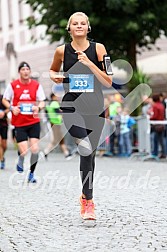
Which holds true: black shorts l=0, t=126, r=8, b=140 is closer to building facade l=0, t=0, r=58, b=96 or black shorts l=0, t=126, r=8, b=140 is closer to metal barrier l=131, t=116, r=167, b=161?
metal barrier l=131, t=116, r=167, b=161

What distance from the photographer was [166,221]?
7.09m

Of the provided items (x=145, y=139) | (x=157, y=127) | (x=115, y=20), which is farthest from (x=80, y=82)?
(x=115, y=20)

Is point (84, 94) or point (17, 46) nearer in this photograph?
point (84, 94)


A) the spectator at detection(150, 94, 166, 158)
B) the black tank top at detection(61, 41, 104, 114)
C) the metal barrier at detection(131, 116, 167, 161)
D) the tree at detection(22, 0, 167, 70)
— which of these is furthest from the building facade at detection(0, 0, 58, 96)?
the black tank top at detection(61, 41, 104, 114)

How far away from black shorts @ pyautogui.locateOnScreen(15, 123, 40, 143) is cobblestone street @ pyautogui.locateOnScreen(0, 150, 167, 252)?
0.68m

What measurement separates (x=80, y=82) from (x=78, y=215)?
4.32 ft

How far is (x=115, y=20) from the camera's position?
75.3ft

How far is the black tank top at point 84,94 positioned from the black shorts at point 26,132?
185 inches

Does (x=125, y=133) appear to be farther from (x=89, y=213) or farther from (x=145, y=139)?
(x=89, y=213)

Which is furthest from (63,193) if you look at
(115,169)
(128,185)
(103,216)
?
(115,169)

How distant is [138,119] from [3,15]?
2154 cm

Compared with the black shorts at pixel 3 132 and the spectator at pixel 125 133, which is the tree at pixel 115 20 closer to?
the spectator at pixel 125 133

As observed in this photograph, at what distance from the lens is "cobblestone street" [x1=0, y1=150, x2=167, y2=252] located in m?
6.00

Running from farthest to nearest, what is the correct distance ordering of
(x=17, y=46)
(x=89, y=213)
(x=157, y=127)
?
(x=17, y=46)
(x=157, y=127)
(x=89, y=213)
